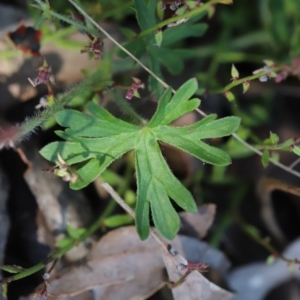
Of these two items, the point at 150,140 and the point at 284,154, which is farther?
the point at 284,154

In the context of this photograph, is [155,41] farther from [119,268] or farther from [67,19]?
[119,268]

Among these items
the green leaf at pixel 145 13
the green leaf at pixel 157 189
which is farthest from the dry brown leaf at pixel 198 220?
the green leaf at pixel 145 13

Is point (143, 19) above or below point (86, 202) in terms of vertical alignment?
above

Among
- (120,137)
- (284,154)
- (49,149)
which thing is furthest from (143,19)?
(284,154)

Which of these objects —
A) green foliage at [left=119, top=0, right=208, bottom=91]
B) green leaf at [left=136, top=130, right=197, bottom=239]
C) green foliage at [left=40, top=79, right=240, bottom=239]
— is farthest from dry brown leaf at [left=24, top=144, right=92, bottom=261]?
green foliage at [left=119, top=0, right=208, bottom=91]

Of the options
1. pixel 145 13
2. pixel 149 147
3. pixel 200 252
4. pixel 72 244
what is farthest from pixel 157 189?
pixel 145 13

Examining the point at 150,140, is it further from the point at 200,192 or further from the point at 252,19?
the point at 252,19
